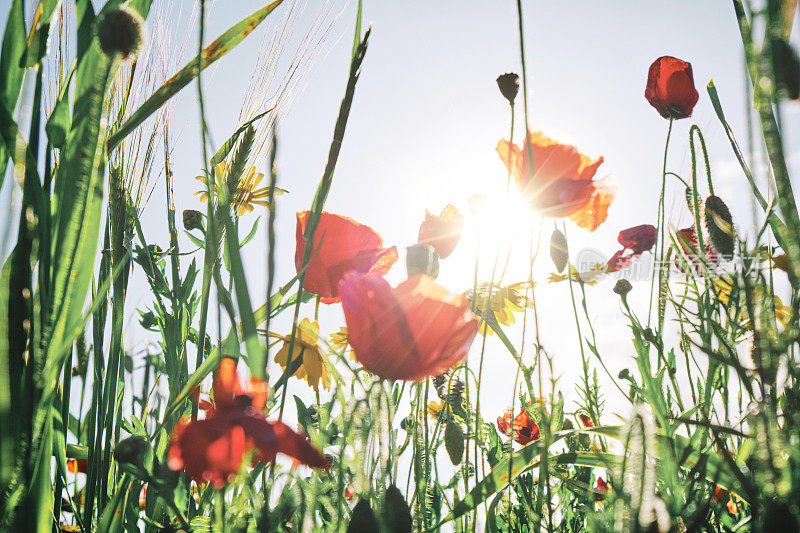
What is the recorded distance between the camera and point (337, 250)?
1.87ft

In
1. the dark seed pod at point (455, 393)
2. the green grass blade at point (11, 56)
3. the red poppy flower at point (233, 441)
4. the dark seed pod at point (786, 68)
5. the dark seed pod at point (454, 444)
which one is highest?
the green grass blade at point (11, 56)

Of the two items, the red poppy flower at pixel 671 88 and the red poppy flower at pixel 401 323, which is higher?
the red poppy flower at pixel 671 88

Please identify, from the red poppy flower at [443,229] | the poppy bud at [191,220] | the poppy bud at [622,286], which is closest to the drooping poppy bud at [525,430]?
the poppy bud at [622,286]

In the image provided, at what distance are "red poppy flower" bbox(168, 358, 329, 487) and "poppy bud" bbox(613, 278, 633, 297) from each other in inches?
41.9

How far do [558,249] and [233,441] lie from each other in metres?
0.68

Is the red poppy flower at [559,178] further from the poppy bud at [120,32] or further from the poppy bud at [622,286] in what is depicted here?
the poppy bud at [622,286]

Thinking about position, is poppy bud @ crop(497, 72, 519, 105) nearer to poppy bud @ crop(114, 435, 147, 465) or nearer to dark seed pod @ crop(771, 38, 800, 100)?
dark seed pod @ crop(771, 38, 800, 100)

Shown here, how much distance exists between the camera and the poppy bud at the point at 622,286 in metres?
1.25

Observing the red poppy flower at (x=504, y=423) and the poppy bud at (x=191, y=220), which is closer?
the poppy bud at (x=191, y=220)

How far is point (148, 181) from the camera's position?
0.82 metres

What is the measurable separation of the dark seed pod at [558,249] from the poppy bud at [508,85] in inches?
10.0

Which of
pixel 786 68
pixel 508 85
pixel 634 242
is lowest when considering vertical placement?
pixel 786 68

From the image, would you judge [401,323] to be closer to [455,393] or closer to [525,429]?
[455,393]

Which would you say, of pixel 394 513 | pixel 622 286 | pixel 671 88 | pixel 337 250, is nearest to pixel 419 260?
pixel 337 250
